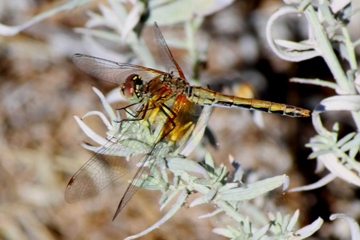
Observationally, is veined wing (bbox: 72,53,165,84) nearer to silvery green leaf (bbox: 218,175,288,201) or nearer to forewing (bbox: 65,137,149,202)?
forewing (bbox: 65,137,149,202)

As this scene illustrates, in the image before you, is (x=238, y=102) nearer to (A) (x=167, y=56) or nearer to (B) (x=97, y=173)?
(A) (x=167, y=56)

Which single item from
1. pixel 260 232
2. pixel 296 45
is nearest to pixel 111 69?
pixel 296 45

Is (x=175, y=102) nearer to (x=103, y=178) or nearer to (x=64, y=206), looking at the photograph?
(x=103, y=178)

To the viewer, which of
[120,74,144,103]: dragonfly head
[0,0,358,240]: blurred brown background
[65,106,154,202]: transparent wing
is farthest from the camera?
[0,0,358,240]: blurred brown background

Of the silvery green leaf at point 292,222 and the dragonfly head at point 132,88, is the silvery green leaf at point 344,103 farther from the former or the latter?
the dragonfly head at point 132,88

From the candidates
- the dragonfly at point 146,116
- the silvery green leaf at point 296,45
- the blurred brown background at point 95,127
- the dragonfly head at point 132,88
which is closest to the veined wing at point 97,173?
the dragonfly at point 146,116

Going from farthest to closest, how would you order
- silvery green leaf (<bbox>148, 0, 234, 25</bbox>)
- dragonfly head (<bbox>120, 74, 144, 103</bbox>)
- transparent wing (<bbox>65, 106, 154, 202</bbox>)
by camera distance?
1. silvery green leaf (<bbox>148, 0, 234, 25</bbox>)
2. dragonfly head (<bbox>120, 74, 144, 103</bbox>)
3. transparent wing (<bbox>65, 106, 154, 202</bbox>)

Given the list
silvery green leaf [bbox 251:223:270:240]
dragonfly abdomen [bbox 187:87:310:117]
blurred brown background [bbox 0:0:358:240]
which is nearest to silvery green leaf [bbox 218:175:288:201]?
silvery green leaf [bbox 251:223:270:240]
